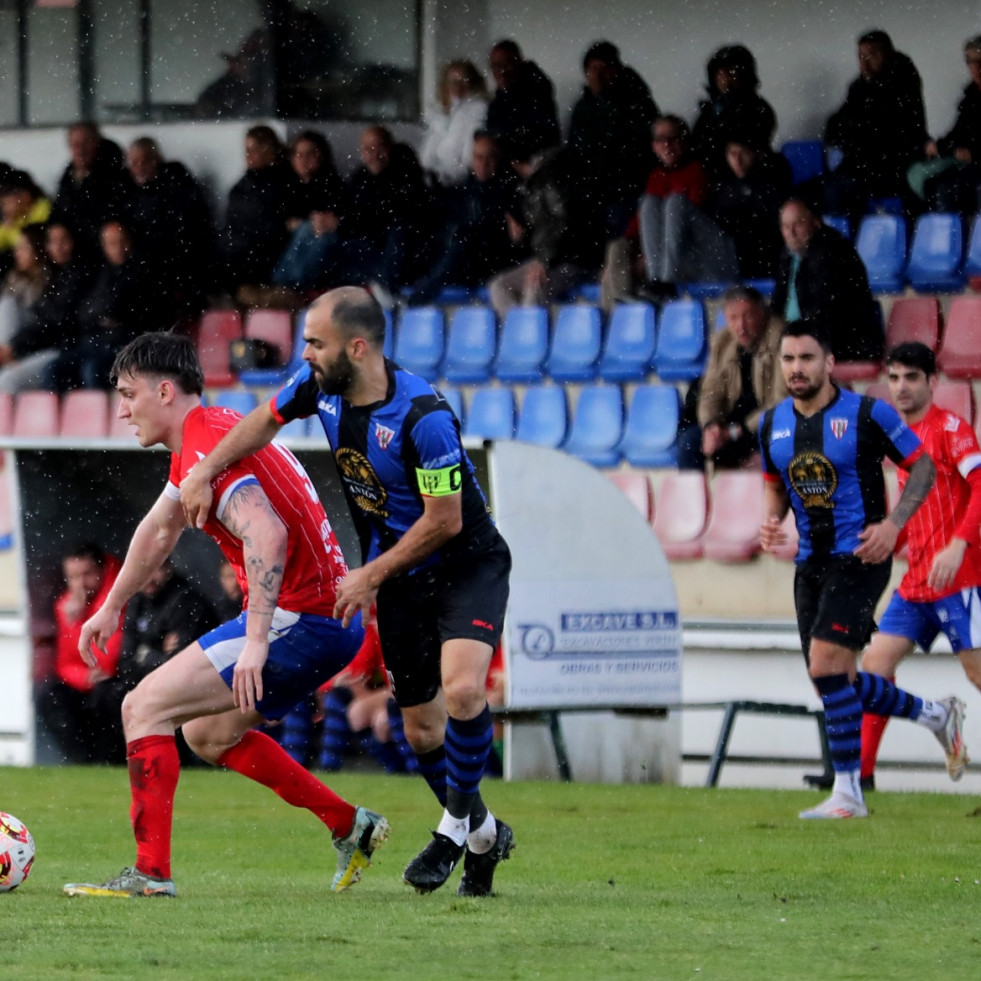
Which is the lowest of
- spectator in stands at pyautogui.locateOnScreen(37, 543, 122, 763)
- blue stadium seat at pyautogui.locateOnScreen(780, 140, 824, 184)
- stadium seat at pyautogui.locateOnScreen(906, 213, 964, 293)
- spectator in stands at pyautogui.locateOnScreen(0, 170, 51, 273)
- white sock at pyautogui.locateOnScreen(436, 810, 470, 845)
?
spectator in stands at pyautogui.locateOnScreen(37, 543, 122, 763)

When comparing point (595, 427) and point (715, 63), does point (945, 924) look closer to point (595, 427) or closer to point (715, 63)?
point (595, 427)

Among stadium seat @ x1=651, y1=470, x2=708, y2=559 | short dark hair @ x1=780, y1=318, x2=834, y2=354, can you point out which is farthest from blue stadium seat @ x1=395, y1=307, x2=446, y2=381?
short dark hair @ x1=780, y1=318, x2=834, y2=354

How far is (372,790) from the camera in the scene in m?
10.7

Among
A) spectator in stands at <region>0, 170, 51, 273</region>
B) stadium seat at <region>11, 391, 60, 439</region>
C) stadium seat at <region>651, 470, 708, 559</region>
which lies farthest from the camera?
spectator in stands at <region>0, 170, 51, 273</region>

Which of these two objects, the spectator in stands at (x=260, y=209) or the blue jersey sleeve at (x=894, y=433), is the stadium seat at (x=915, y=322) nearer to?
the blue jersey sleeve at (x=894, y=433)

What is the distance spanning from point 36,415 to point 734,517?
616 cm

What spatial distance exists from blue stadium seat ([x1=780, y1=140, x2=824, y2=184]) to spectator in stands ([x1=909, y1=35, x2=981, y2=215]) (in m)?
0.94

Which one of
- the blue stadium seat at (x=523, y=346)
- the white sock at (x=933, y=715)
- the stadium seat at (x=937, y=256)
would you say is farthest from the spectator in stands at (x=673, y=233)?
the white sock at (x=933, y=715)

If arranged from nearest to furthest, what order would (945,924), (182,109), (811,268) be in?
1. (945,924)
2. (811,268)
3. (182,109)

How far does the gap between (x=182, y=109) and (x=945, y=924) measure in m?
13.2

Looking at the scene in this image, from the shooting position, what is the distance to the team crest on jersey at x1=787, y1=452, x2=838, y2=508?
8.77m

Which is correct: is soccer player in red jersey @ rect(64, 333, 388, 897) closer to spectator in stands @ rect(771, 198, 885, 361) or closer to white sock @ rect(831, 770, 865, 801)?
white sock @ rect(831, 770, 865, 801)

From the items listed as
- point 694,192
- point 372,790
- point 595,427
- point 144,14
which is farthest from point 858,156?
point 144,14

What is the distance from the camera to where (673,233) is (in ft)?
45.9
